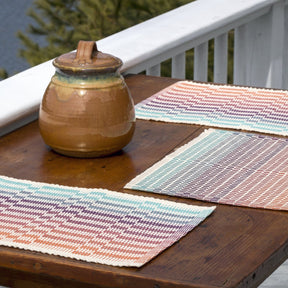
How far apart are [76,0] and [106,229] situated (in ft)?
32.1

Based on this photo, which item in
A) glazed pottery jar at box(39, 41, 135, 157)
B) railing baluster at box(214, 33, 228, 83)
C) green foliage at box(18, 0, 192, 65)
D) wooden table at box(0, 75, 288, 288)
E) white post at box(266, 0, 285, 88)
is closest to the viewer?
wooden table at box(0, 75, 288, 288)

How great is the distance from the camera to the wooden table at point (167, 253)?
3.26 ft

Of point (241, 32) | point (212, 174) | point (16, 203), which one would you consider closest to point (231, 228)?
point (212, 174)

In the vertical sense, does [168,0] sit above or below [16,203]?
below

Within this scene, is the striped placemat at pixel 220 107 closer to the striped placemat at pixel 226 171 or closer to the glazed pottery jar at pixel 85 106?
the striped placemat at pixel 226 171

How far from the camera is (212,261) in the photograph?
1021 millimetres

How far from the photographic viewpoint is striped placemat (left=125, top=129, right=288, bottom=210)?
1.22 m

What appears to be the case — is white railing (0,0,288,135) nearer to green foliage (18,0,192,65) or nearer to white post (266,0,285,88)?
white post (266,0,285,88)

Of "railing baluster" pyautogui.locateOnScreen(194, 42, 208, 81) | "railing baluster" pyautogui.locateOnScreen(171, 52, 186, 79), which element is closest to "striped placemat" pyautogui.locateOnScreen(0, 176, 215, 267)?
"railing baluster" pyautogui.locateOnScreen(171, 52, 186, 79)

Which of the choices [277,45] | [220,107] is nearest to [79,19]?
[277,45]

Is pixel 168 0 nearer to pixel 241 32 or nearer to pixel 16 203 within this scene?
pixel 241 32

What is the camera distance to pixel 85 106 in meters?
1.36

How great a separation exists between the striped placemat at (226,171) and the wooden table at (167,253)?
0.08ft

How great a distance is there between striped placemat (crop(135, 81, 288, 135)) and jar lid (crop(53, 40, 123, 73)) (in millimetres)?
249
